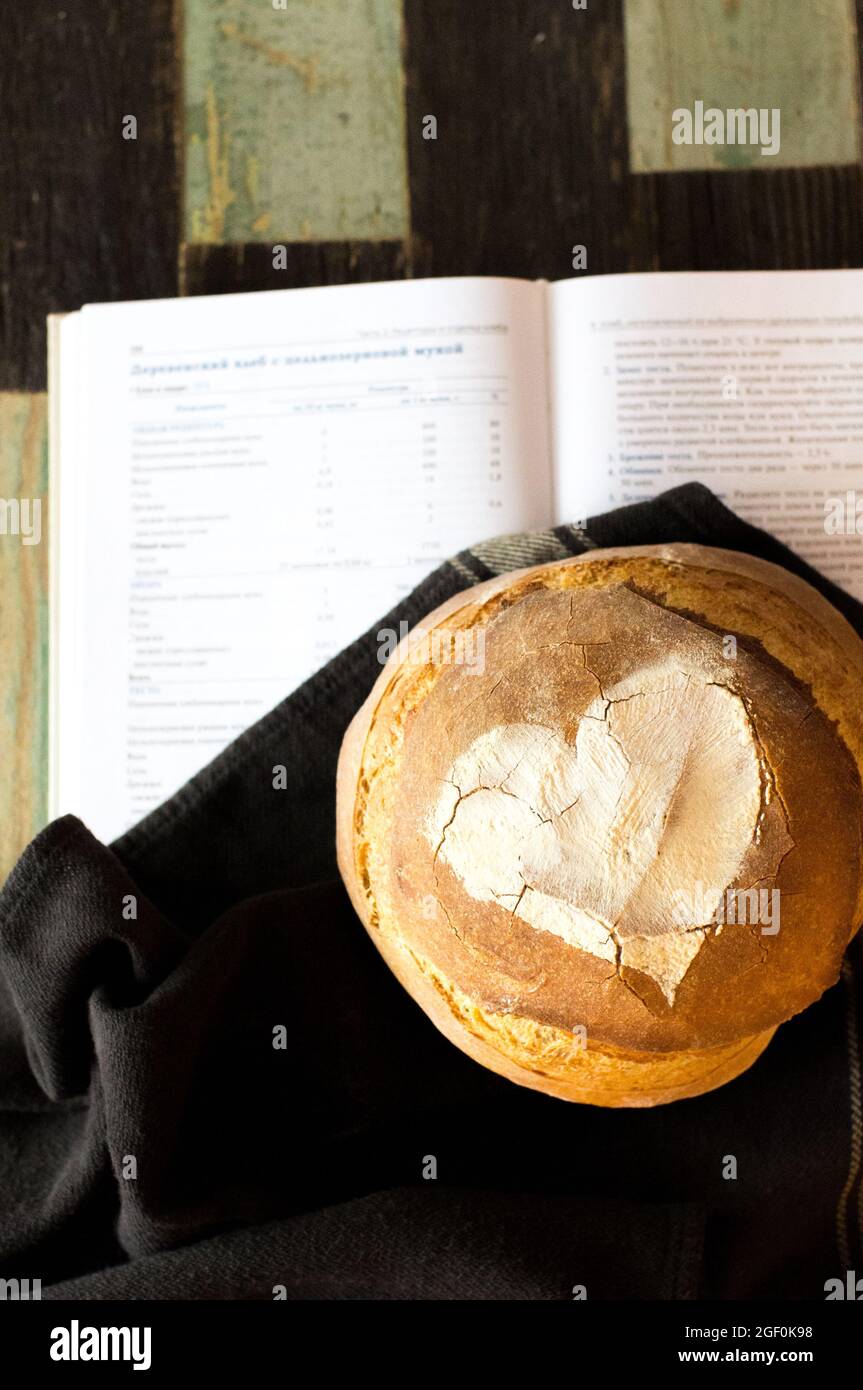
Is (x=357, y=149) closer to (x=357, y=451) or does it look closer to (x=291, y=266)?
(x=291, y=266)

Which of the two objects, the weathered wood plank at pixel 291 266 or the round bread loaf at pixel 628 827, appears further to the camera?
the weathered wood plank at pixel 291 266

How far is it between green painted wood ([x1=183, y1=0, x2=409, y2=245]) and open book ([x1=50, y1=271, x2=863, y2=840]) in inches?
3.8

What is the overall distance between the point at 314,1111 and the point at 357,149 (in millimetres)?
709

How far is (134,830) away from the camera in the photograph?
2.41 ft

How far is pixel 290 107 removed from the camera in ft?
2.81

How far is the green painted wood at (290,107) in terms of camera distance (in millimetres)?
852

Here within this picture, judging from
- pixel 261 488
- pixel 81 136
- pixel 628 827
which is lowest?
pixel 628 827

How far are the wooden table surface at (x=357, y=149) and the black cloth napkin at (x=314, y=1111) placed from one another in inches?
8.1

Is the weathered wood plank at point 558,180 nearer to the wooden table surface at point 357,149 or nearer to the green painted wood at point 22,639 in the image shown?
the wooden table surface at point 357,149

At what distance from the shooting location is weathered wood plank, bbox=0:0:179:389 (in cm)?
85

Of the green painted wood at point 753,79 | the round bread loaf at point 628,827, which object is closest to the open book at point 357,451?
the green painted wood at point 753,79

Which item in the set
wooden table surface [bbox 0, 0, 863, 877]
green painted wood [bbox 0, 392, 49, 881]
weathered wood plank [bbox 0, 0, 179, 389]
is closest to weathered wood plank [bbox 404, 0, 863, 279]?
wooden table surface [bbox 0, 0, 863, 877]

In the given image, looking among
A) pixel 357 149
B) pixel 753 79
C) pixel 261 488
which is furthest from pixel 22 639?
pixel 753 79

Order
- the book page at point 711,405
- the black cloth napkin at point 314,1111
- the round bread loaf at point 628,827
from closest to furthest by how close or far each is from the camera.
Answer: the round bread loaf at point 628,827 < the black cloth napkin at point 314,1111 < the book page at point 711,405
